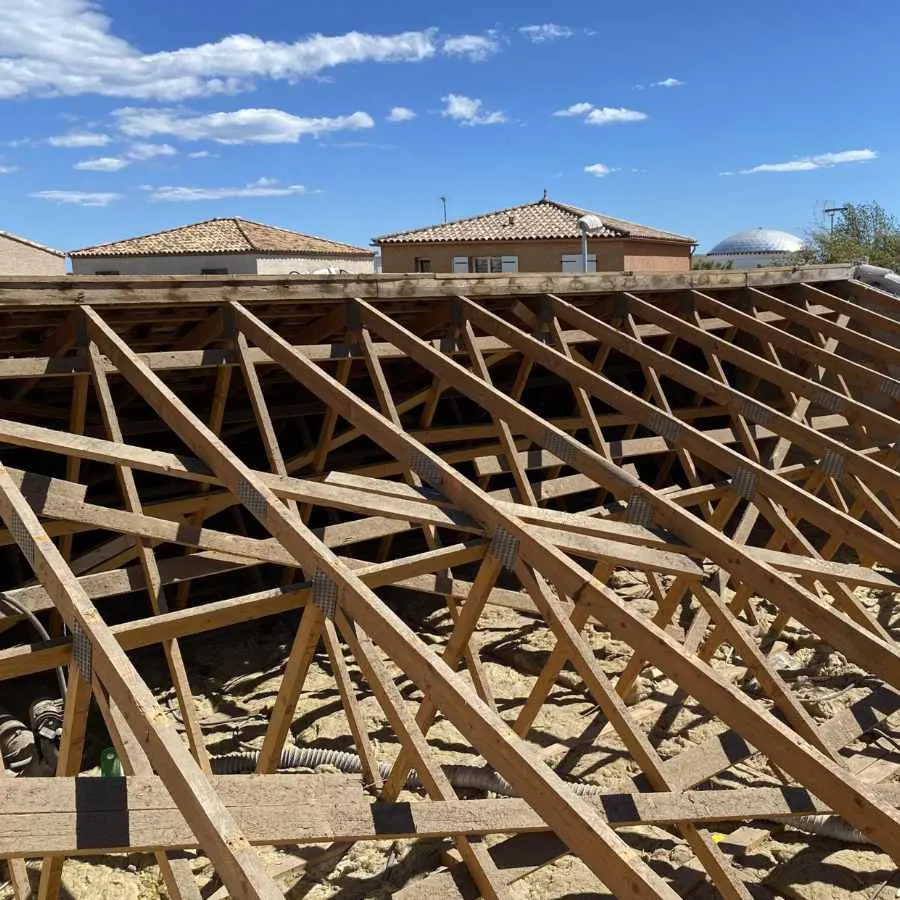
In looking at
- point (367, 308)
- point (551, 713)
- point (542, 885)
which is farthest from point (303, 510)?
point (542, 885)

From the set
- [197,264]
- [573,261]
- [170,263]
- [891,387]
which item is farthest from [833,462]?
[170,263]

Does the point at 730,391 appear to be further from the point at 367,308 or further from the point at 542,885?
the point at 542,885

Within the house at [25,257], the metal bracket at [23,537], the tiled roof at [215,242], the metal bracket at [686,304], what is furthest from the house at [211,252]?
the metal bracket at [23,537]

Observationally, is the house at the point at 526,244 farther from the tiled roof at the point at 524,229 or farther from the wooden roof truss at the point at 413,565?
the wooden roof truss at the point at 413,565

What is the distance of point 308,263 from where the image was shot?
33188 mm

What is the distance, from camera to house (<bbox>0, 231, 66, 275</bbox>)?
29.4 m

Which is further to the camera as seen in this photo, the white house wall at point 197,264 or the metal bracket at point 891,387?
the white house wall at point 197,264

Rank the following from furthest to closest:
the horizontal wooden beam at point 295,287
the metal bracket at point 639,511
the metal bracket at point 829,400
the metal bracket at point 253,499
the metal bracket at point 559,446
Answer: the metal bracket at point 829,400 → the horizontal wooden beam at point 295,287 → the metal bracket at point 559,446 → the metal bracket at point 639,511 → the metal bracket at point 253,499

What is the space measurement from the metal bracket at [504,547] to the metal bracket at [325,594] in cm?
98

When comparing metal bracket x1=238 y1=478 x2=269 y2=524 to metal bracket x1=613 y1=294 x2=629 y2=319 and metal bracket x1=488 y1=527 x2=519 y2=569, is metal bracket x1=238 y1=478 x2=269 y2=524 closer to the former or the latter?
metal bracket x1=488 y1=527 x2=519 y2=569

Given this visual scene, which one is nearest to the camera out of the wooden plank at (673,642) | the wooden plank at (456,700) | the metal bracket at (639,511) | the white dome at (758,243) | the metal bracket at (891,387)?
the wooden plank at (456,700)

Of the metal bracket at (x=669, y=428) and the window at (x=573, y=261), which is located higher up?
the window at (x=573, y=261)

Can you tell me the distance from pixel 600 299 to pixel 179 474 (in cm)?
521

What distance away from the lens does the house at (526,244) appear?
30562 millimetres
